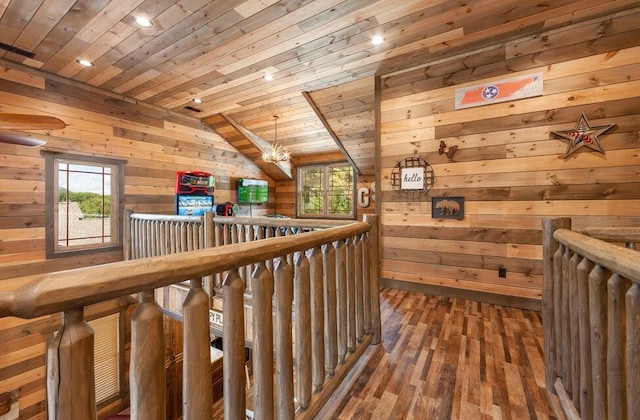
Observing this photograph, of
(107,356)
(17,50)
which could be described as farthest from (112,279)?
(107,356)

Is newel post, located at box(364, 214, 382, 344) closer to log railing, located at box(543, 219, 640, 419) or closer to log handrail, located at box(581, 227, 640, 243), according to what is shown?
log railing, located at box(543, 219, 640, 419)

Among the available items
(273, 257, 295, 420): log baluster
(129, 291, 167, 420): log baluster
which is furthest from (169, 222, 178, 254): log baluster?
(129, 291, 167, 420): log baluster

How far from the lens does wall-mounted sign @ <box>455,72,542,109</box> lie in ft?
9.36

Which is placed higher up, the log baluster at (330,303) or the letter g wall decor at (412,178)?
the letter g wall decor at (412,178)

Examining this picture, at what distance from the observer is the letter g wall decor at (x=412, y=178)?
3.40 m

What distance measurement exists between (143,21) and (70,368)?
3.05 m

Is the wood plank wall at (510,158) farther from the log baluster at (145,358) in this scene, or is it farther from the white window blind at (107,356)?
the white window blind at (107,356)

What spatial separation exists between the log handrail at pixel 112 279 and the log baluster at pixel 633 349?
112 cm

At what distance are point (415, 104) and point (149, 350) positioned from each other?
3561 millimetres

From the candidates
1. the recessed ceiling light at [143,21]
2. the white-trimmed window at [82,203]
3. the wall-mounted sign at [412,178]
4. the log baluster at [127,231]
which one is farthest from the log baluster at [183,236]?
the wall-mounted sign at [412,178]

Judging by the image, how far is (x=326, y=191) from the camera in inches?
268

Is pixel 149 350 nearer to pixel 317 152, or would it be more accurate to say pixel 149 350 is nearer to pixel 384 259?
pixel 384 259

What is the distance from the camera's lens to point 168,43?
9.66ft

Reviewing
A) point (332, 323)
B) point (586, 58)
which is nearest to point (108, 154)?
point (332, 323)
